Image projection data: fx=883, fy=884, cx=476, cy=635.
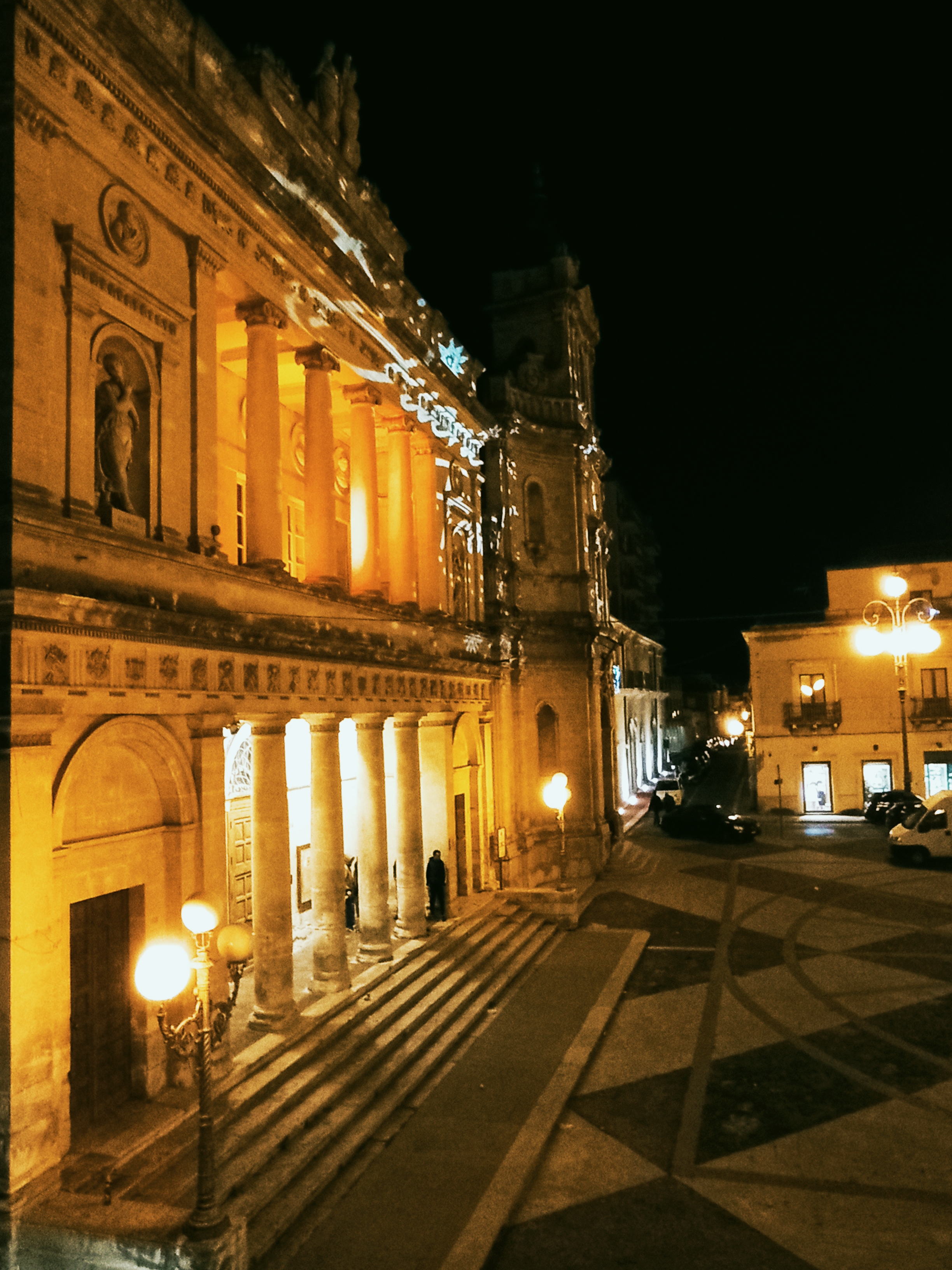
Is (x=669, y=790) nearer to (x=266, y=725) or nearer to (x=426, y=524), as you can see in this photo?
(x=426, y=524)

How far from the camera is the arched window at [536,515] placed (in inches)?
1190

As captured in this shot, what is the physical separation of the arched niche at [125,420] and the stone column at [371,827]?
22.7ft

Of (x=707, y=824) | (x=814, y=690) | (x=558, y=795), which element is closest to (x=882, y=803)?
(x=814, y=690)

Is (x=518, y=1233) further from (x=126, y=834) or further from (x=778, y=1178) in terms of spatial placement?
(x=126, y=834)

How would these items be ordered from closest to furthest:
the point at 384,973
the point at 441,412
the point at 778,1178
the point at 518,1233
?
the point at 518,1233 → the point at 778,1178 → the point at 384,973 → the point at 441,412

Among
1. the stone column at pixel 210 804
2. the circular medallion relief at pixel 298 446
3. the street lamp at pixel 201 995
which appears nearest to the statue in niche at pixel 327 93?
the circular medallion relief at pixel 298 446

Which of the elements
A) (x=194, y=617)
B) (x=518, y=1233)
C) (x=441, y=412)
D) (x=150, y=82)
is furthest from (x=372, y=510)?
(x=518, y=1233)

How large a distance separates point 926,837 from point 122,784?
2637 cm

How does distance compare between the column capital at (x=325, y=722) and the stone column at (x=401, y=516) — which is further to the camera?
the stone column at (x=401, y=516)

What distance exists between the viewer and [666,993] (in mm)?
17250

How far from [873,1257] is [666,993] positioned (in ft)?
28.4

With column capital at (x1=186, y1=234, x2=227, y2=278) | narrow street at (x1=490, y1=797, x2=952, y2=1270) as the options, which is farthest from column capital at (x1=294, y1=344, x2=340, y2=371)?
narrow street at (x1=490, y1=797, x2=952, y2=1270)

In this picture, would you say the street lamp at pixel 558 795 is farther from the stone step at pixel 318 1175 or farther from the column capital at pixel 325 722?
the stone step at pixel 318 1175

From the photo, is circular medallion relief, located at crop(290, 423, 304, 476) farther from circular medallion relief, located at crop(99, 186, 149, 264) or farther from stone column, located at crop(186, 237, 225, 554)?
circular medallion relief, located at crop(99, 186, 149, 264)
